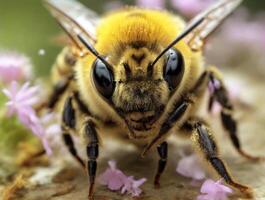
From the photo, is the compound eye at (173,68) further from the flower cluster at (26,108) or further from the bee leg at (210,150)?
the flower cluster at (26,108)

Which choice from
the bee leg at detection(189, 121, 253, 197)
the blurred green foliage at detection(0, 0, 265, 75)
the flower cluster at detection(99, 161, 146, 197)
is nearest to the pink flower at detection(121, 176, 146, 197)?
the flower cluster at detection(99, 161, 146, 197)

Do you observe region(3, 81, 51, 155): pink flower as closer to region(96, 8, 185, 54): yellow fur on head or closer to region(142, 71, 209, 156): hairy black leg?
region(96, 8, 185, 54): yellow fur on head

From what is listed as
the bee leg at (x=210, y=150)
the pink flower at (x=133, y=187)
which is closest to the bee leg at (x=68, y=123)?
the pink flower at (x=133, y=187)

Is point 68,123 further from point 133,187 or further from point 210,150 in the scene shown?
point 210,150

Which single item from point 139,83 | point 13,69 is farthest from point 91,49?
point 13,69

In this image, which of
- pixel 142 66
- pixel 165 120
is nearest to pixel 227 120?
pixel 165 120

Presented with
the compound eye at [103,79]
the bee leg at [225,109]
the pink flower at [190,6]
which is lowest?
the compound eye at [103,79]
